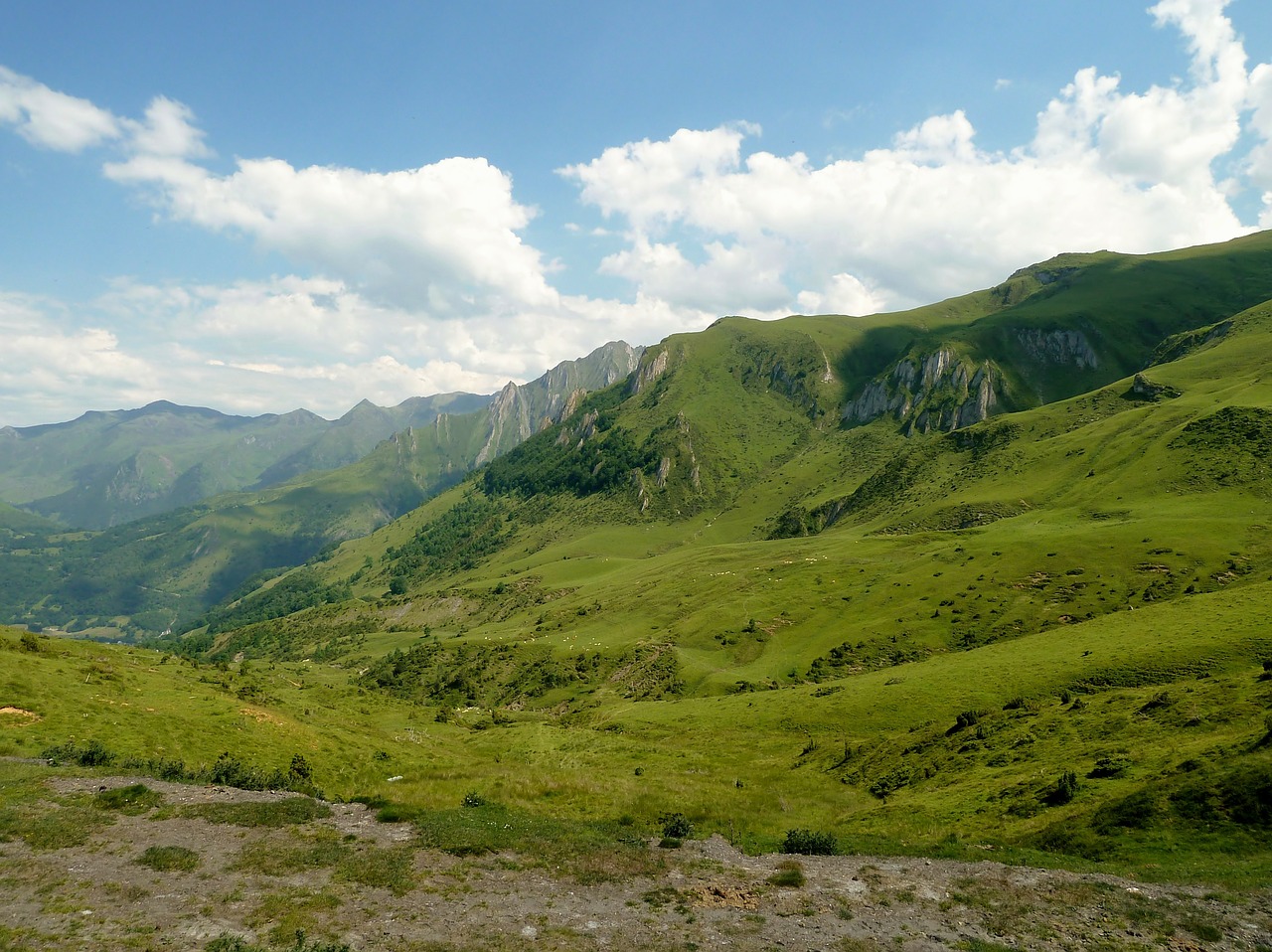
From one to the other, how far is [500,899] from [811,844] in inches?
602

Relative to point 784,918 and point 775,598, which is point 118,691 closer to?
point 784,918

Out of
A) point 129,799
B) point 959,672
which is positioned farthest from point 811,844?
point 959,672

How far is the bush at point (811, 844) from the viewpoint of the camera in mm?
29141

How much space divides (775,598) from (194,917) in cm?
11843

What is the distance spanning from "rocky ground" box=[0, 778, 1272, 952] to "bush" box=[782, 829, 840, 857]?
1.67m

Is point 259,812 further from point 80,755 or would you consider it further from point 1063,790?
point 1063,790

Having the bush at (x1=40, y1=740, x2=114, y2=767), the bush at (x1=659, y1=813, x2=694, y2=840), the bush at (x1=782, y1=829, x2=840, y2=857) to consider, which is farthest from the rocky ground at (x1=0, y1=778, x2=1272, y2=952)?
the bush at (x1=40, y1=740, x2=114, y2=767)

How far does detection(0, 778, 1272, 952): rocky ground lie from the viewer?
19125mm

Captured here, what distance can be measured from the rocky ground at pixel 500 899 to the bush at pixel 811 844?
5.46ft

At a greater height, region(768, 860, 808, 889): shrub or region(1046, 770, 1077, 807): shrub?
region(768, 860, 808, 889): shrub

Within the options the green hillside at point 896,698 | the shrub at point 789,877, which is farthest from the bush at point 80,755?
the shrub at point 789,877

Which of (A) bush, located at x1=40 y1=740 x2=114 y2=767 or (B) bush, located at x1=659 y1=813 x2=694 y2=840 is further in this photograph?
(A) bush, located at x1=40 y1=740 x2=114 y2=767

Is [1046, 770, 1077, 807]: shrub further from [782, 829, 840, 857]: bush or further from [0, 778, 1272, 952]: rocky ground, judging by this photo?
[782, 829, 840, 857]: bush

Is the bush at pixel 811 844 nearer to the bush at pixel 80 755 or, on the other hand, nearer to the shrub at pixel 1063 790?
the shrub at pixel 1063 790
